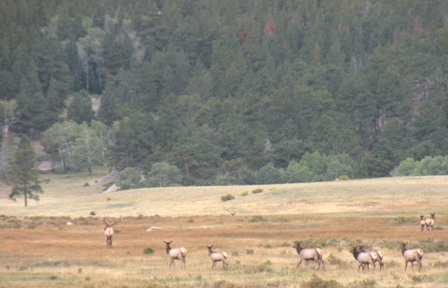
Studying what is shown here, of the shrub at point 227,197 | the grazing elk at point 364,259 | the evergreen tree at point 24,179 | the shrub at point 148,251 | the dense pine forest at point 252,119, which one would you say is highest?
the dense pine forest at point 252,119

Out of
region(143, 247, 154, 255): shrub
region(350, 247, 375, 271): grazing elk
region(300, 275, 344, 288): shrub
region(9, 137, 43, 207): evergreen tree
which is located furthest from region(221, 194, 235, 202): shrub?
region(300, 275, 344, 288): shrub

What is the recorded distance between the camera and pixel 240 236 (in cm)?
5716

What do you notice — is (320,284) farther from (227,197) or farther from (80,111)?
(80,111)

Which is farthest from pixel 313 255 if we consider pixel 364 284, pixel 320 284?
pixel 320 284

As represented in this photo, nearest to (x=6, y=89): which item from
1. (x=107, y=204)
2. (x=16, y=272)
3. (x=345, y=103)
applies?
(x=345, y=103)

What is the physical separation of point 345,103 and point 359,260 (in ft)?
439

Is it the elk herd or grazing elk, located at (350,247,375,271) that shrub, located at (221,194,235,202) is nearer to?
the elk herd

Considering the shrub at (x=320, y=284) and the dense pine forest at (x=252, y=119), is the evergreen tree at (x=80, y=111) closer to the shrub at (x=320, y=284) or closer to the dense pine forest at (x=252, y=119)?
the dense pine forest at (x=252, y=119)

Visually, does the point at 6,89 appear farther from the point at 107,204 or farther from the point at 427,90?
the point at 107,204

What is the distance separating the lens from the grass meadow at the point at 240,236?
38028 millimetres

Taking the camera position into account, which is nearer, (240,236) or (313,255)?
(313,255)

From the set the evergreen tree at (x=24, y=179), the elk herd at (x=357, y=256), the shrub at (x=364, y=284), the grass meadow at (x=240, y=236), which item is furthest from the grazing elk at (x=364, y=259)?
the evergreen tree at (x=24, y=179)

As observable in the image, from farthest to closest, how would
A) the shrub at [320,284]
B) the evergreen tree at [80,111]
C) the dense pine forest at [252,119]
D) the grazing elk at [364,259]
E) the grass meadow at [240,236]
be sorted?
the evergreen tree at [80,111], the dense pine forest at [252,119], the grazing elk at [364,259], the grass meadow at [240,236], the shrub at [320,284]

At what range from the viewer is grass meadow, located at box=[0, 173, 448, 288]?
125ft
